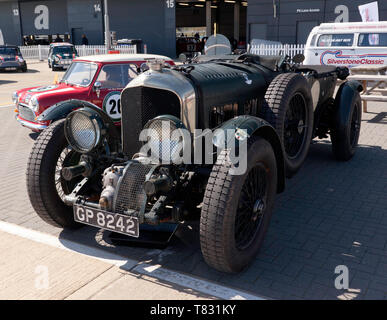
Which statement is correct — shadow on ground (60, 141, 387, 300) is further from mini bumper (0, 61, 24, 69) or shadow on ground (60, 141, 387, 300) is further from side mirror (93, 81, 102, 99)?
mini bumper (0, 61, 24, 69)

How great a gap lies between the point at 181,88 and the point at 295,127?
178 centimetres

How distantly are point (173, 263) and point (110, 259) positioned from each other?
565mm

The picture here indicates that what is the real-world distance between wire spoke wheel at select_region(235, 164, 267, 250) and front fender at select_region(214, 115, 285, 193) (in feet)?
1.07

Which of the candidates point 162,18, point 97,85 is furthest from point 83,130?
point 162,18

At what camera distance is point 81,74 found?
8.08 meters

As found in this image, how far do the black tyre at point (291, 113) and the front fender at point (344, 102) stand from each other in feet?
4.18

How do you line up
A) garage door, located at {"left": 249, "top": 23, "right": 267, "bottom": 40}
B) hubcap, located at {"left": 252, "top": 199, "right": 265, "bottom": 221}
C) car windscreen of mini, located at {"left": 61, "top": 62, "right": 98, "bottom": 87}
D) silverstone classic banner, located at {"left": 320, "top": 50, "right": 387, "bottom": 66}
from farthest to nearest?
1. garage door, located at {"left": 249, "top": 23, "right": 267, "bottom": 40}
2. silverstone classic banner, located at {"left": 320, "top": 50, "right": 387, "bottom": 66}
3. car windscreen of mini, located at {"left": 61, "top": 62, "right": 98, "bottom": 87}
4. hubcap, located at {"left": 252, "top": 199, "right": 265, "bottom": 221}

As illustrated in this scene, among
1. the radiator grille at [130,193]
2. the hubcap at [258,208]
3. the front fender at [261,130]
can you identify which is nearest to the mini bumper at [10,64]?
the radiator grille at [130,193]

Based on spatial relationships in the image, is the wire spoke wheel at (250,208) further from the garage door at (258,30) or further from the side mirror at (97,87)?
the garage door at (258,30)

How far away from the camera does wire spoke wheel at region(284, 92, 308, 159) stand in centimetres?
472

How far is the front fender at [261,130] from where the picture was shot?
11.0 feet

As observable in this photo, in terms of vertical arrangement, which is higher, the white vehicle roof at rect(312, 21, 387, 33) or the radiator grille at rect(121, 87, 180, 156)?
the white vehicle roof at rect(312, 21, 387, 33)

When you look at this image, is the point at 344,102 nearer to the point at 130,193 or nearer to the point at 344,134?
the point at 344,134

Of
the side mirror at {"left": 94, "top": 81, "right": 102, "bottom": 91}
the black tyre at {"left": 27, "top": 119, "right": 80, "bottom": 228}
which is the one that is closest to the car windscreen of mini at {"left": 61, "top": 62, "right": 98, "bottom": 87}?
the side mirror at {"left": 94, "top": 81, "right": 102, "bottom": 91}
